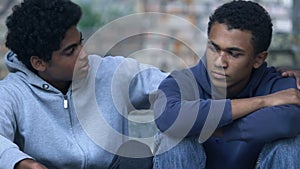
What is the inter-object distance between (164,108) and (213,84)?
225 mm

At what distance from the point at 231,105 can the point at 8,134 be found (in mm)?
791

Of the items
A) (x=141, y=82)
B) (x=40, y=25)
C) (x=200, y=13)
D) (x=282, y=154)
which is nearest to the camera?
(x=282, y=154)

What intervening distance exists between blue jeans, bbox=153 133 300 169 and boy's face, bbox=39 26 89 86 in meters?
0.41

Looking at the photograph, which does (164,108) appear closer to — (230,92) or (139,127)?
(230,92)

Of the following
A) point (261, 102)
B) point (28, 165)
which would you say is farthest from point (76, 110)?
point (261, 102)

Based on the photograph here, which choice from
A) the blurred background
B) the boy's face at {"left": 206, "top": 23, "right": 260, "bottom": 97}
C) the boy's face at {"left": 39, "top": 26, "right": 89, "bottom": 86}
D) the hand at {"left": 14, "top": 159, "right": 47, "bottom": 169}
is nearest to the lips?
the boy's face at {"left": 206, "top": 23, "right": 260, "bottom": 97}

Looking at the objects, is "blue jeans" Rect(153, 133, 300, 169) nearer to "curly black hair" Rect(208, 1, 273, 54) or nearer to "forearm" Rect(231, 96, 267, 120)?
"forearm" Rect(231, 96, 267, 120)

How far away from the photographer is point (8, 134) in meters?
2.32

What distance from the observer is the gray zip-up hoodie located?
2420 mm

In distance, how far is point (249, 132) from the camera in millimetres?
2330

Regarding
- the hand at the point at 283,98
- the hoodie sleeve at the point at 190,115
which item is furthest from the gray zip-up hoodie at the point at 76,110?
the hand at the point at 283,98

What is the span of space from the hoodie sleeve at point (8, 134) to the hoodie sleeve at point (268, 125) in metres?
0.74

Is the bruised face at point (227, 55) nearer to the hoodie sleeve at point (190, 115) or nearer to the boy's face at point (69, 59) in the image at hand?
the hoodie sleeve at point (190, 115)

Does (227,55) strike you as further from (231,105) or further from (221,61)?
(231,105)
